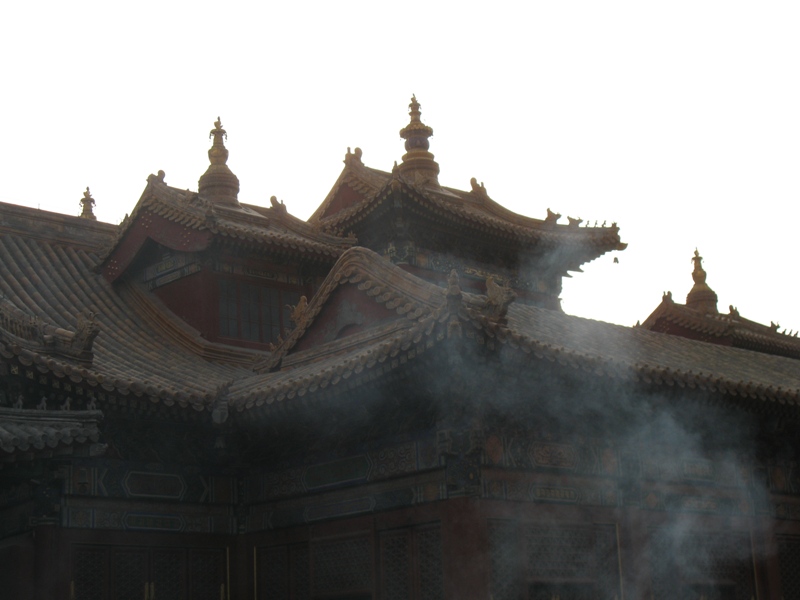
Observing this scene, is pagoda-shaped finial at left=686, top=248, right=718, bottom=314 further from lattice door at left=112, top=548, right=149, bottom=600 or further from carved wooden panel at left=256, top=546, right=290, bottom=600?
lattice door at left=112, top=548, right=149, bottom=600

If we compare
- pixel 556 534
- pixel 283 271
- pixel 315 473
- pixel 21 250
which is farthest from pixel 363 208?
pixel 556 534

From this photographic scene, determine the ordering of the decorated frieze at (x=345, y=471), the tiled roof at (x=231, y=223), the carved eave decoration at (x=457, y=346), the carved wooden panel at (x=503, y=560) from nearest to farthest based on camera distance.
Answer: the carved eave decoration at (x=457, y=346) → the carved wooden panel at (x=503, y=560) → the decorated frieze at (x=345, y=471) → the tiled roof at (x=231, y=223)

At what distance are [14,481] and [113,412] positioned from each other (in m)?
1.28

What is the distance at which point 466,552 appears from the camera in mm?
11297

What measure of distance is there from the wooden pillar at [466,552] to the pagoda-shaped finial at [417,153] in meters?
11.5

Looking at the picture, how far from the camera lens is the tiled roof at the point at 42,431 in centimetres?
1009

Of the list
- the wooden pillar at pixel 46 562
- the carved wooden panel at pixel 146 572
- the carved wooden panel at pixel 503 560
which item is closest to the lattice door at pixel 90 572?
the carved wooden panel at pixel 146 572

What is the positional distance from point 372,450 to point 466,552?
1.86 m

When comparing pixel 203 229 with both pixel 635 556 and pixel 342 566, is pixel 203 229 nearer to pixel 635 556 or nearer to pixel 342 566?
pixel 342 566

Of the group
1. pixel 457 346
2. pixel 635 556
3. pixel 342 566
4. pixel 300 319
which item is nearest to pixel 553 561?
pixel 635 556

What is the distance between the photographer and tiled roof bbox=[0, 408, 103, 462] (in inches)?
397

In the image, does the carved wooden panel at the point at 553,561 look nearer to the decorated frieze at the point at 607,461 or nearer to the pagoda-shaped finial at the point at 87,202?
the decorated frieze at the point at 607,461

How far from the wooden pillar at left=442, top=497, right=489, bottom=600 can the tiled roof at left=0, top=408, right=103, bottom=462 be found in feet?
12.1

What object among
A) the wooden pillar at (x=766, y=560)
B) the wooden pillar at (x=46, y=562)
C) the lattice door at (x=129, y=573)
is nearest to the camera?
the wooden pillar at (x=46, y=562)
